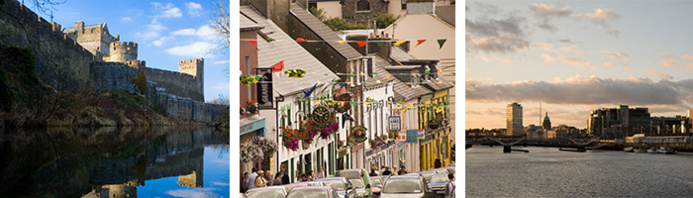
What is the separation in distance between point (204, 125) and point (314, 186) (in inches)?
53.7

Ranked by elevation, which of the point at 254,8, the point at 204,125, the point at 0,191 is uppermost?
the point at 254,8

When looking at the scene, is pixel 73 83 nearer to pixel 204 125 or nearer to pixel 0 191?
pixel 0 191

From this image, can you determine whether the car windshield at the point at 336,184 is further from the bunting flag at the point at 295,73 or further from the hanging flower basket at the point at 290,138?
the bunting flag at the point at 295,73

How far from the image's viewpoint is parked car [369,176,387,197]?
28.6ft

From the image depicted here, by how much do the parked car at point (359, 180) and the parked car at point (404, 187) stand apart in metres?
0.18

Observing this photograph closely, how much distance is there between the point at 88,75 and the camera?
646 cm

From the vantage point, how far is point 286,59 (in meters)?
8.55

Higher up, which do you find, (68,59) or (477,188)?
(68,59)

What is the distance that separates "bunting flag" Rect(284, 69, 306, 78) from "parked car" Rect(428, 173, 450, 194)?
189 cm

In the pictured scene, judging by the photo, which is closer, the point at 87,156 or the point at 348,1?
the point at 87,156

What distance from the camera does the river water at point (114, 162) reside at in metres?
5.85

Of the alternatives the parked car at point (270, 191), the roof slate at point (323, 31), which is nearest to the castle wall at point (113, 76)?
the parked car at point (270, 191)

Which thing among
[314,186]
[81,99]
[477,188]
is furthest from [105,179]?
[477,188]

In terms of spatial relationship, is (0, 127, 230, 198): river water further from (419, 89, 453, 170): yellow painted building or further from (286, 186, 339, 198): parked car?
(419, 89, 453, 170): yellow painted building
